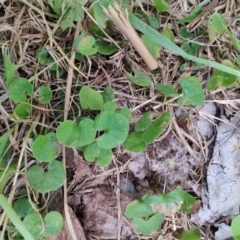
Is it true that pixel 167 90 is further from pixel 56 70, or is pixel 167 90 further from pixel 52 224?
pixel 52 224

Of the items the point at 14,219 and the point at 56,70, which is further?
the point at 56,70

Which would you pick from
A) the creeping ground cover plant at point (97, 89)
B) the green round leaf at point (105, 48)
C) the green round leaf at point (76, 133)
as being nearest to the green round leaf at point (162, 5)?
the creeping ground cover plant at point (97, 89)

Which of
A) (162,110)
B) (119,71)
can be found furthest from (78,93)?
(162,110)

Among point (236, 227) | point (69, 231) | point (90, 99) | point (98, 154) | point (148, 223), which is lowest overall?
point (236, 227)

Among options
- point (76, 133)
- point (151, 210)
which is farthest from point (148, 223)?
point (76, 133)

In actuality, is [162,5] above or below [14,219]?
above

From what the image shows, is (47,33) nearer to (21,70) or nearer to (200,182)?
(21,70)
